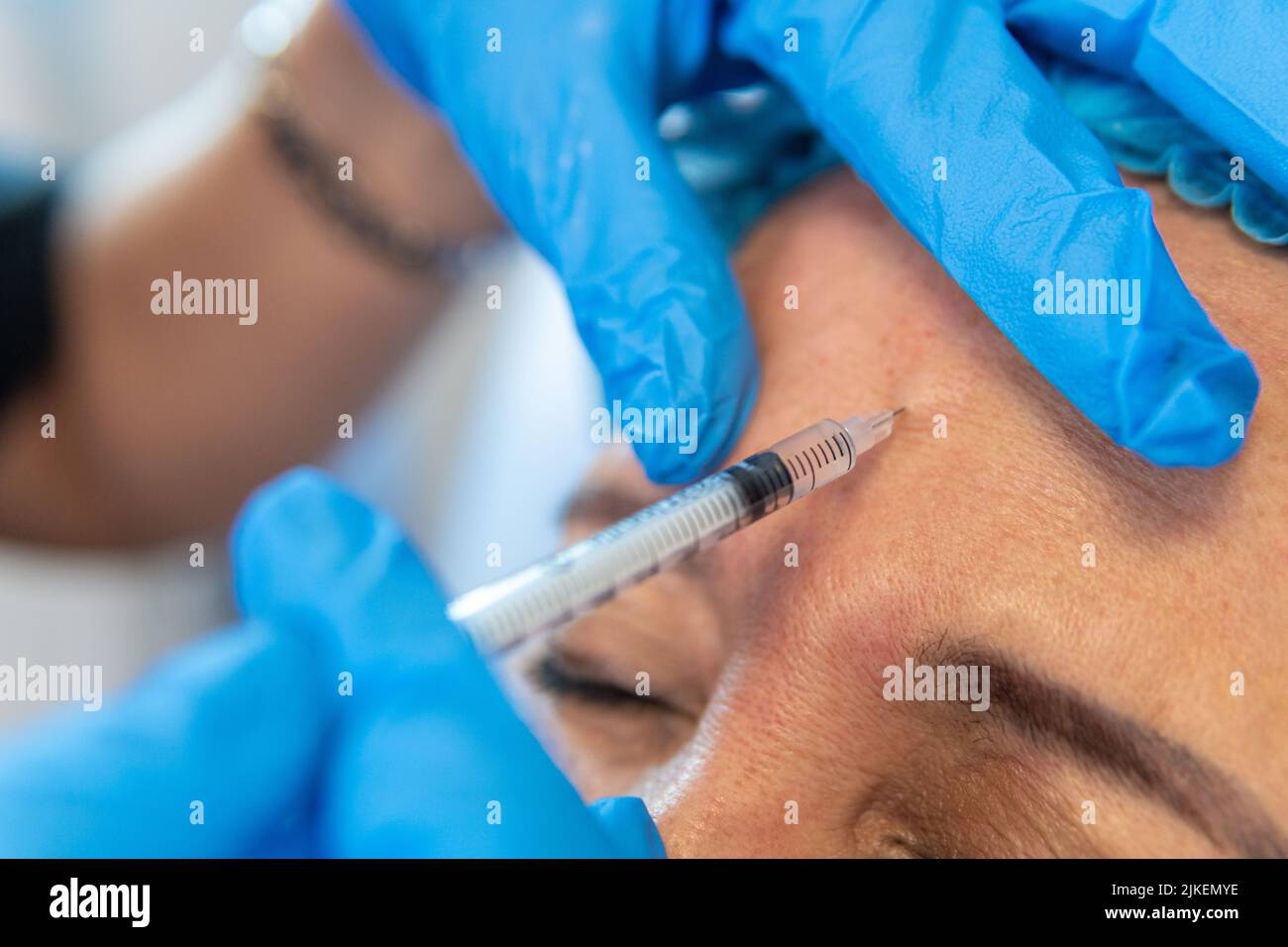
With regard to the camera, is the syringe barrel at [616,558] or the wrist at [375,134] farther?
the wrist at [375,134]

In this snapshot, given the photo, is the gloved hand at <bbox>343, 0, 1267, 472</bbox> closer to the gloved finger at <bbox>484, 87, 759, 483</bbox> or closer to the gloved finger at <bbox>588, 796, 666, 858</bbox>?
the gloved finger at <bbox>484, 87, 759, 483</bbox>

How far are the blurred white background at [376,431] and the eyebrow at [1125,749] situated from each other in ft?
2.61

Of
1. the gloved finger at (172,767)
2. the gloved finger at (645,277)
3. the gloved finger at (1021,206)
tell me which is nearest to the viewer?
the gloved finger at (172,767)

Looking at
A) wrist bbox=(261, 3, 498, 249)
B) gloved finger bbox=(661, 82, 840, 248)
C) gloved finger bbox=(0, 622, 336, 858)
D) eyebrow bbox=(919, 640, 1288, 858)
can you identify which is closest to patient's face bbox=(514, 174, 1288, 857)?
eyebrow bbox=(919, 640, 1288, 858)

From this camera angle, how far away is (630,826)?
654 mm

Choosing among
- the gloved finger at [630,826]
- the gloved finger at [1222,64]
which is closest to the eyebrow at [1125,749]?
the gloved finger at [630,826]

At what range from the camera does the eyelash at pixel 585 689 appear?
0.90 metres

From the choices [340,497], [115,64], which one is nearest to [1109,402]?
[340,497]

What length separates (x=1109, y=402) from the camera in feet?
2.13

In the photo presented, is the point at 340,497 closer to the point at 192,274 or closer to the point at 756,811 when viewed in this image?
the point at 756,811

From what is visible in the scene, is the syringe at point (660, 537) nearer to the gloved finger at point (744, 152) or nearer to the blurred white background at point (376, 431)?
the gloved finger at point (744, 152)

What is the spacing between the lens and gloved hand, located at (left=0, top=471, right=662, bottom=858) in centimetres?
53

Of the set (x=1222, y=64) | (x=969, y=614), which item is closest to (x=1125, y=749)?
(x=969, y=614)

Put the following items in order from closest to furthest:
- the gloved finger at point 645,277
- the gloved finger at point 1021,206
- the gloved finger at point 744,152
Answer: the gloved finger at point 1021,206 → the gloved finger at point 645,277 → the gloved finger at point 744,152
